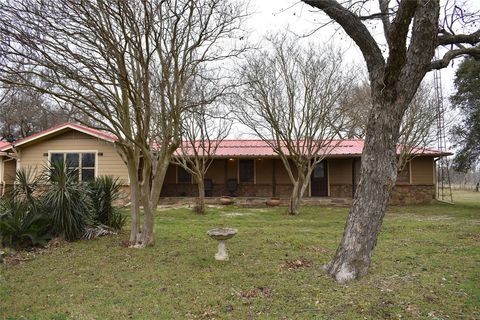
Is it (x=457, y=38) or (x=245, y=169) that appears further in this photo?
(x=245, y=169)

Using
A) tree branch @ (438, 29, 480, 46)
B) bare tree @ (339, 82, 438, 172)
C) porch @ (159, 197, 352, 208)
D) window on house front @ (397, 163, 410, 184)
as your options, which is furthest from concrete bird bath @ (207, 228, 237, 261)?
window on house front @ (397, 163, 410, 184)

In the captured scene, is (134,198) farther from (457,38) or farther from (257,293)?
(457,38)

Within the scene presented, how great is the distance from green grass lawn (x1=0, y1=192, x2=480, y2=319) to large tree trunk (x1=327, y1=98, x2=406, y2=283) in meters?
0.26

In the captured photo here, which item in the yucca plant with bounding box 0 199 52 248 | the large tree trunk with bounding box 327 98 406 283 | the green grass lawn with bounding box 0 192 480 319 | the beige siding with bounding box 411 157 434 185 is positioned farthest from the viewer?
the beige siding with bounding box 411 157 434 185

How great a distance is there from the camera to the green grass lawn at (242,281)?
429 centimetres

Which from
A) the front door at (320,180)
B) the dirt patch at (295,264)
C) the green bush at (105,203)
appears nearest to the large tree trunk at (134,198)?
the green bush at (105,203)

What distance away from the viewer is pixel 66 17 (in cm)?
614

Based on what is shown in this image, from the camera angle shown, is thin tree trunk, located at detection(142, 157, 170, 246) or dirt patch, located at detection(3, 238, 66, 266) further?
thin tree trunk, located at detection(142, 157, 170, 246)

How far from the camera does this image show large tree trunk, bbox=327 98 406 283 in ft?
17.0

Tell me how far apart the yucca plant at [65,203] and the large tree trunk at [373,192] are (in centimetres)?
616

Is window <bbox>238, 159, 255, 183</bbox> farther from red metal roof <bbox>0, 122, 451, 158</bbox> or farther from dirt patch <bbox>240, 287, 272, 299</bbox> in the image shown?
dirt patch <bbox>240, 287, 272, 299</bbox>

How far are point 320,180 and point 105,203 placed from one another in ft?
41.7

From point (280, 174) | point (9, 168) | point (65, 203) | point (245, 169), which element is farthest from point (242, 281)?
point (9, 168)

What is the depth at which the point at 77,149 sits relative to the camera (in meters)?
17.0
